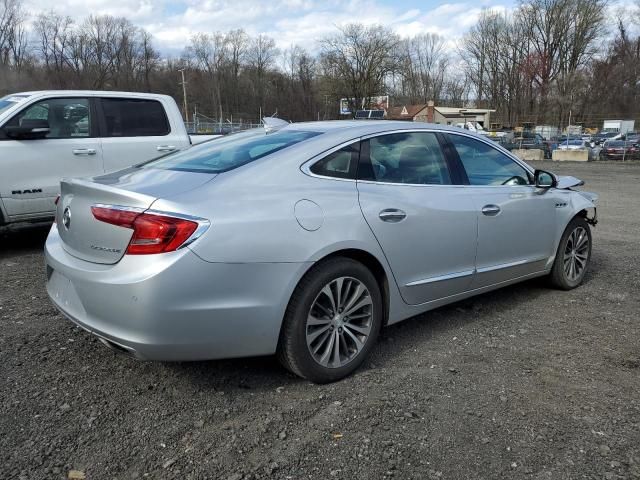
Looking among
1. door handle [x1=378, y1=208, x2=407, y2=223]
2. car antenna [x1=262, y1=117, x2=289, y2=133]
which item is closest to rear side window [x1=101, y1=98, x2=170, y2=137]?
car antenna [x1=262, y1=117, x2=289, y2=133]

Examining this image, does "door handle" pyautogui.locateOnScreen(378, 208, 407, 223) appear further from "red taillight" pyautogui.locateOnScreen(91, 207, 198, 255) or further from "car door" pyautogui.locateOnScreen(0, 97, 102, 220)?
"car door" pyautogui.locateOnScreen(0, 97, 102, 220)

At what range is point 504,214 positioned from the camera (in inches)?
162

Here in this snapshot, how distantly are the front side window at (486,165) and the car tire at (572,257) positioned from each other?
2.55 ft

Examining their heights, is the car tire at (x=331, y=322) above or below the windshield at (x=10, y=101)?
below

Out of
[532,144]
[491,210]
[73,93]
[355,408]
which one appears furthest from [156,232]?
[532,144]

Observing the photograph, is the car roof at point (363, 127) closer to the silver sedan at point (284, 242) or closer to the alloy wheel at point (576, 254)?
the silver sedan at point (284, 242)

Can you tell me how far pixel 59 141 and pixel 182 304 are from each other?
4479 mm

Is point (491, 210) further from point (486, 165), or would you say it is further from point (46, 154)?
point (46, 154)

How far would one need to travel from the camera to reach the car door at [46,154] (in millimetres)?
5848

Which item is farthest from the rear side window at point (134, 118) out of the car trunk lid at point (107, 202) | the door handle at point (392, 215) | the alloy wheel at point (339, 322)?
the alloy wheel at point (339, 322)

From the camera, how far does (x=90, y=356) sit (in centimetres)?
344

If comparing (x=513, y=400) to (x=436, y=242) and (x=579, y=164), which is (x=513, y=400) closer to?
(x=436, y=242)

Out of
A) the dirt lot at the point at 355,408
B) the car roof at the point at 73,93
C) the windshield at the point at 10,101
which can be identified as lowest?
the dirt lot at the point at 355,408

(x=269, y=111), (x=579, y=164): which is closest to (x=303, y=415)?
(x=579, y=164)
